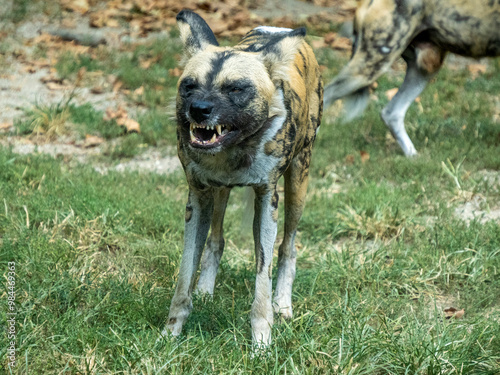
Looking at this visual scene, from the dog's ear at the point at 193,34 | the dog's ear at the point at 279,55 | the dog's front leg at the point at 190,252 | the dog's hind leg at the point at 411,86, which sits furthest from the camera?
the dog's hind leg at the point at 411,86

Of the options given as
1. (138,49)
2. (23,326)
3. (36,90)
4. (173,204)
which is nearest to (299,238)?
(173,204)

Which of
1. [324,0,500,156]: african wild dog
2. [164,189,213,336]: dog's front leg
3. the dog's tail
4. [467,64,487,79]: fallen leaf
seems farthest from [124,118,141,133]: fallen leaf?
[467,64,487,79]: fallen leaf

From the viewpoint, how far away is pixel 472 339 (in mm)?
2996

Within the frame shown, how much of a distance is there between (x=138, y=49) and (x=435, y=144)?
426 centimetres

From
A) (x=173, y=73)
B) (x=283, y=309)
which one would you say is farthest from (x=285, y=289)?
(x=173, y=73)

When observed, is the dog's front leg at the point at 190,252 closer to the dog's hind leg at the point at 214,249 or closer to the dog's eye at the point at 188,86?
the dog's hind leg at the point at 214,249

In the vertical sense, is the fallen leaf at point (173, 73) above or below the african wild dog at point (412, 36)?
below

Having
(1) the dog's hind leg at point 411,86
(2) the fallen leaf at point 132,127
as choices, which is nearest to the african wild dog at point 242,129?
(1) the dog's hind leg at point 411,86

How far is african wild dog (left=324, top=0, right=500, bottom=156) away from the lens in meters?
5.93

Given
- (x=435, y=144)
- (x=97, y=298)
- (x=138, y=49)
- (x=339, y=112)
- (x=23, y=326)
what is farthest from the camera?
(x=138, y=49)

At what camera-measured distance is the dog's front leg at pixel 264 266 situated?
318cm

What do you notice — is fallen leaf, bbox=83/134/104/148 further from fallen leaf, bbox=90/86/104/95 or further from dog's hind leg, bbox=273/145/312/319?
dog's hind leg, bbox=273/145/312/319

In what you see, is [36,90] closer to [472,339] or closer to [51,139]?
[51,139]

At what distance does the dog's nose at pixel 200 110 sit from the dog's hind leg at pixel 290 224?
1.02 metres
